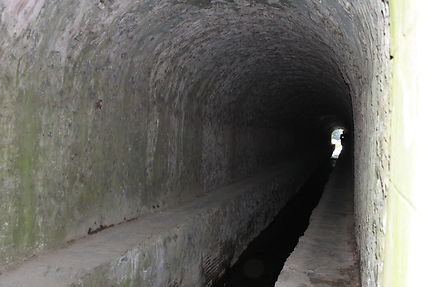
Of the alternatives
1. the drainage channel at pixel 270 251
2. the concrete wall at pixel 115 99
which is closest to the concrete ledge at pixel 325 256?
the drainage channel at pixel 270 251

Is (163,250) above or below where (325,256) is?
below

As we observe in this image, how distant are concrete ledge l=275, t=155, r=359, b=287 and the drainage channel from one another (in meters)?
1.62

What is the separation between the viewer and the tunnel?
3.29 meters

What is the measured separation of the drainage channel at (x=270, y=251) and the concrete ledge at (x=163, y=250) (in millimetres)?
213

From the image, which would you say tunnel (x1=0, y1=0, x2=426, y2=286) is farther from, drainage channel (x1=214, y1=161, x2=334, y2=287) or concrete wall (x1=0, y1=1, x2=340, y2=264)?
drainage channel (x1=214, y1=161, x2=334, y2=287)

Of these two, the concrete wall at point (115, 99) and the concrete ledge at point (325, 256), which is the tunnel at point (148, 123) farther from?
the concrete ledge at point (325, 256)

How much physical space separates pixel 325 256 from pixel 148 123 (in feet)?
9.59

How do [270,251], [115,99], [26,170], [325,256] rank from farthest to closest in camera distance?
Result: [270,251] < [115,99] < [325,256] < [26,170]

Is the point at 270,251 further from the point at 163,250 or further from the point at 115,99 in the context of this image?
the point at 115,99

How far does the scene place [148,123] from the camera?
5984 millimetres

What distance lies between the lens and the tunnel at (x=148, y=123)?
3295 millimetres

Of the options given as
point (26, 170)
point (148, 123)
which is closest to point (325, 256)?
point (148, 123)

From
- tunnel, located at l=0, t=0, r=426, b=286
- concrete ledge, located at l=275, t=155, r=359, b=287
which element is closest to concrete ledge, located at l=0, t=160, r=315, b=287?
tunnel, located at l=0, t=0, r=426, b=286

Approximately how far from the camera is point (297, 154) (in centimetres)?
2148
